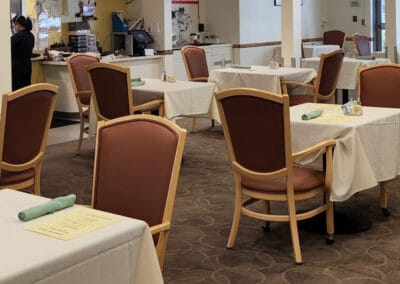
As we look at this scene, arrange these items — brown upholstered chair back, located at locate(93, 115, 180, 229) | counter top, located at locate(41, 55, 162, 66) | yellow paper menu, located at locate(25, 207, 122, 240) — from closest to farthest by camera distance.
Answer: yellow paper menu, located at locate(25, 207, 122, 240), brown upholstered chair back, located at locate(93, 115, 180, 229), counter top, located at locate(41, 55, 162, 66)

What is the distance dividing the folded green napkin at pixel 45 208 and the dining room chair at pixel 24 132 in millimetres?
1635

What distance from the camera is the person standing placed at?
781cm

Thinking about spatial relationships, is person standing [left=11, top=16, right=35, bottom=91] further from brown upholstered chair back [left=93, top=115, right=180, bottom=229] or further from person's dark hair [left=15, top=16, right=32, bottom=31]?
brown upholstered chair back [left=93, top=115, right=180, bottom=229]

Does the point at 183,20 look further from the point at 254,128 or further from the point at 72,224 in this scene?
the point at 72,224

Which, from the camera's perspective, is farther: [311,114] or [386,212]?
[386,212]

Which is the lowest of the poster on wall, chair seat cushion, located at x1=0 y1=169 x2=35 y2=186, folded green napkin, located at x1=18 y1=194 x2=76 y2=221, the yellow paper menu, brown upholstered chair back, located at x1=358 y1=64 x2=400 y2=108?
chair seat cushion, located at x1=0 y1=169 x2=35 y2=186

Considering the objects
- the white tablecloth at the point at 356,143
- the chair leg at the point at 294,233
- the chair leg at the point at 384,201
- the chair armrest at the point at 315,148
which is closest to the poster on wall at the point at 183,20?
the chair leg at the point at 384,201

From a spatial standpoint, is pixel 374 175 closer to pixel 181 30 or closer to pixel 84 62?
pixel 84 62

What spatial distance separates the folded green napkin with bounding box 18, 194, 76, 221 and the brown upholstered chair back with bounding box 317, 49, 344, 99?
4651mm

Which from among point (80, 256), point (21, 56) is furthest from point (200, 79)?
point (80, 256)

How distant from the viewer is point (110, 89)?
5691mm

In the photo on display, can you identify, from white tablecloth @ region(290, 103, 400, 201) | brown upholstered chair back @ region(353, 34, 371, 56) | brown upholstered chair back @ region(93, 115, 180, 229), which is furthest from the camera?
brown upholstered chair back @ region(353, 34, 371, 56)

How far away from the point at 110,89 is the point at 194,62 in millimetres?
2470

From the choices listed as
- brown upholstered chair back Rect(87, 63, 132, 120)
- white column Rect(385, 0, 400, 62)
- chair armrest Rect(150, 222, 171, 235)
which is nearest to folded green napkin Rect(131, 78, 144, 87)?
brown upholstered chair back Rect(87, 63, 132, 120)
